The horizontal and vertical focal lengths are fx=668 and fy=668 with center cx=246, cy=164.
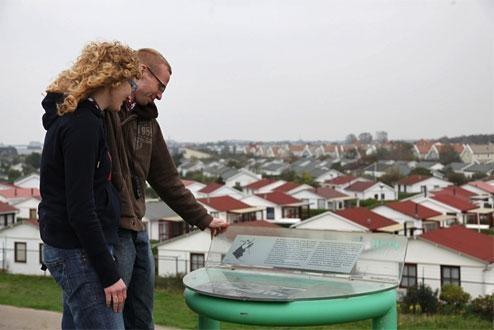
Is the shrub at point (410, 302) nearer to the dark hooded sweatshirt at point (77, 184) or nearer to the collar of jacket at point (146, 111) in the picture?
the collar of jacket at point (146, 111)

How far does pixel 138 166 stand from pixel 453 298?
34.1 ft

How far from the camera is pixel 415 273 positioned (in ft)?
49.0

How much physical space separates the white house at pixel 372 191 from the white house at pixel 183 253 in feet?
76.4

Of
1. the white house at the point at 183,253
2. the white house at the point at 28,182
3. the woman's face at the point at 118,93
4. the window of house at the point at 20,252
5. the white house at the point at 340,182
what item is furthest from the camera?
the white house at the point at 340,182

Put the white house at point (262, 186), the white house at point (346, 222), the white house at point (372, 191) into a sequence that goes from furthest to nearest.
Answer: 1. the white house at point (372, 191)
2. the white house at point (262, 186)
3. the white house at point (346, 222)

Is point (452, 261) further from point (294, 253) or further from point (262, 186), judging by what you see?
point (262, 186)

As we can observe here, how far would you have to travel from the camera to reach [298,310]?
2.32 metres

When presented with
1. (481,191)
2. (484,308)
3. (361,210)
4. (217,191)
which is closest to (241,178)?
(217,191)

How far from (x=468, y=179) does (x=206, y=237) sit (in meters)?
20.6

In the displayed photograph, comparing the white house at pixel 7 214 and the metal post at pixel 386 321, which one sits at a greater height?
the metal post at pixel 386 321

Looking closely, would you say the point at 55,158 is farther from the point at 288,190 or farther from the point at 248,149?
the point at 248,149

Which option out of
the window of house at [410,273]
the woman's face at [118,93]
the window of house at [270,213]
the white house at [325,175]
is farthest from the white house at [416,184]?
the woman's face at [118,93]

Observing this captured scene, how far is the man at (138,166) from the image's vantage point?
7.25 feet

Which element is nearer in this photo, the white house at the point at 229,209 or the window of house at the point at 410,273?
the window of house at the point at 410,273
